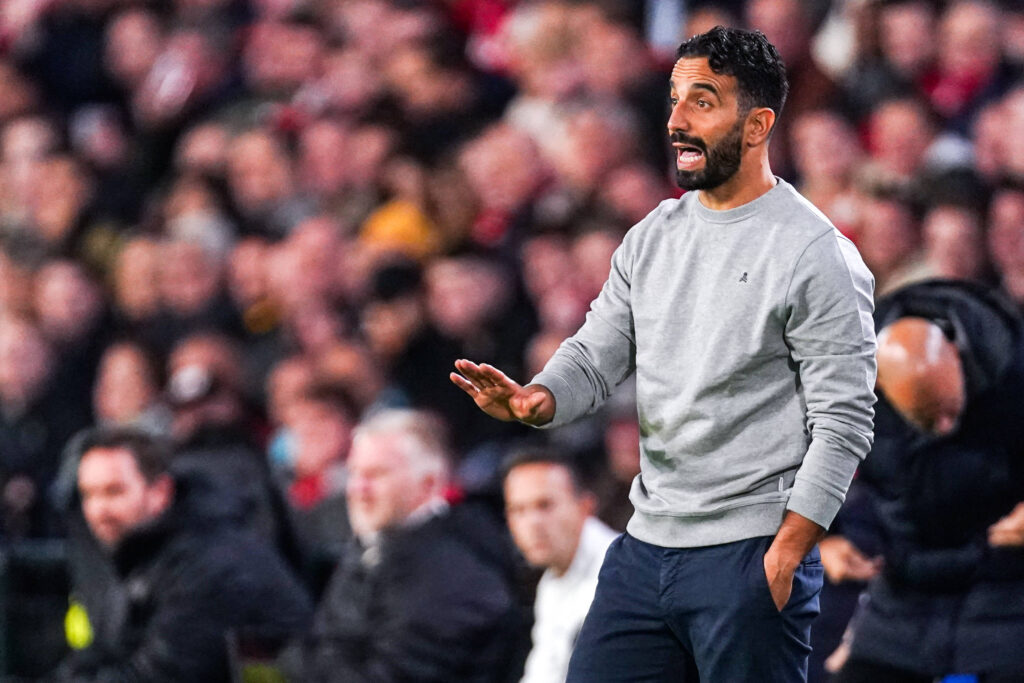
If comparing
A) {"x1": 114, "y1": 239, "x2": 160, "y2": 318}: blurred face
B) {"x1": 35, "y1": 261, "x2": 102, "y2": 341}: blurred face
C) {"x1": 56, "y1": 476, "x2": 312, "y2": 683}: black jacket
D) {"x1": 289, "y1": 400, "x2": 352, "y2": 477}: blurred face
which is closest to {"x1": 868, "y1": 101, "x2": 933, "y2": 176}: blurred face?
{"x1": 289, "y1": 400, "x2": 352, "y2": 477}: blurred face

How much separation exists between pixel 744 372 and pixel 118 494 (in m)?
3.66

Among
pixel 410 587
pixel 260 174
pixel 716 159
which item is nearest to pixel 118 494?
pixel 410 587

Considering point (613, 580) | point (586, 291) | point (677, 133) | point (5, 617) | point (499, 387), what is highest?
point (677, 133)

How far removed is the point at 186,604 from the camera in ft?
20.4

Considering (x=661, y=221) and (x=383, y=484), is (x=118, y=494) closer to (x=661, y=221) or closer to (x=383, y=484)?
(x=383, y=484)

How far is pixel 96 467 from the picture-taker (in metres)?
6.42

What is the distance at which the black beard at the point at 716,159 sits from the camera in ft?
10.8

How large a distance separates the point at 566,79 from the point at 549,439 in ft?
8.49

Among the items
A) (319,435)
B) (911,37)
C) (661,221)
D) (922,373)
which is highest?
(661,221)

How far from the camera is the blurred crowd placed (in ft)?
22.6

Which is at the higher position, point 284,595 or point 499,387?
point 499,387

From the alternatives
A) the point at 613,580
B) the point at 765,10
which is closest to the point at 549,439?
the point at 765,10

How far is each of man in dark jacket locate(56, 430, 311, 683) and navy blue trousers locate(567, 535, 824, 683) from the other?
3014mm

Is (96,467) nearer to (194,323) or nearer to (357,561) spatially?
(357,561)
